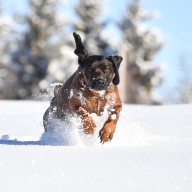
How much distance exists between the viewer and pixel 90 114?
6238mm

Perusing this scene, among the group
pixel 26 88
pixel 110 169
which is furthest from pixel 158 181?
pixel 26 88

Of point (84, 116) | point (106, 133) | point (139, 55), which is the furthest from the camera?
point (139, 55)

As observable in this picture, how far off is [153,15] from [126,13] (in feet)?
6.55

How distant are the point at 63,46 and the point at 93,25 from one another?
264cm

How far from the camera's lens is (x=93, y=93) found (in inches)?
243

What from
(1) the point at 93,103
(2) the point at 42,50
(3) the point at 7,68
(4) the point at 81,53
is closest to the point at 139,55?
(2) the point at 42,50

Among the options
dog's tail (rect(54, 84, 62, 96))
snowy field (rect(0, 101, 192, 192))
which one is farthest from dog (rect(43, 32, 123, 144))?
snowy field (rect(0, 101, 192, 192))

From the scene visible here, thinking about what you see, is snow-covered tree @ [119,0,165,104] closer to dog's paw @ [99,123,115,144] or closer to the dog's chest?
the dog's chest

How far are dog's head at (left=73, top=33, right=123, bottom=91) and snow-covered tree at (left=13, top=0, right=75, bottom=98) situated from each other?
30527mm

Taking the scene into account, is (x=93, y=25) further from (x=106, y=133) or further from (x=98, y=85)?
(x=106, y=133)

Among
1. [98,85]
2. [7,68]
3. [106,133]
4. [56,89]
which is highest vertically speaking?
[98,85]

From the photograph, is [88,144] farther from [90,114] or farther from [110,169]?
[110,169]

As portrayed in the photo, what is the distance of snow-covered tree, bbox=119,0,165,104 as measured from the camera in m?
41.8

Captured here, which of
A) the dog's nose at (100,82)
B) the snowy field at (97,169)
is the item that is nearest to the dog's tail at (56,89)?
the dog's nose at (100,82)
